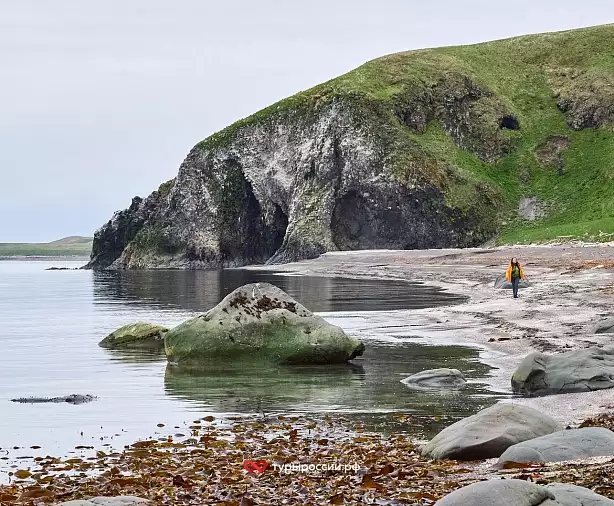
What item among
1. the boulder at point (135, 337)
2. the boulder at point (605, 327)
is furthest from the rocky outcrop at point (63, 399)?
the boulder at point (605, 327)

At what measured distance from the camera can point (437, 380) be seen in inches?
723

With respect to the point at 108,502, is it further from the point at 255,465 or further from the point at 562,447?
the point at 562,447

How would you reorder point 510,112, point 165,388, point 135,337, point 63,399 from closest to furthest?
point 63,399 → point 165,388 → point 135,337 → point 510,112

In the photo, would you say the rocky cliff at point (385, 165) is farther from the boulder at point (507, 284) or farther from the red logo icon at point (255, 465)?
the red logo icon at point (255, 465)

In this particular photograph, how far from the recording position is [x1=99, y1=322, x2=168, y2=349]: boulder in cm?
2797

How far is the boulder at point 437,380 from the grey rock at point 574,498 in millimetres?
10432

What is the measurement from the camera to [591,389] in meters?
16.5

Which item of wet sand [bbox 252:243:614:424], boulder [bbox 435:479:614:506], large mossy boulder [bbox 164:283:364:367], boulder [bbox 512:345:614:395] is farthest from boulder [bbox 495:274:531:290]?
boulder [bbox 435:479:614:506]

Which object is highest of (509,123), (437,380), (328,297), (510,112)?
(510,112)

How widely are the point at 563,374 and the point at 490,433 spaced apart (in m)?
6.11

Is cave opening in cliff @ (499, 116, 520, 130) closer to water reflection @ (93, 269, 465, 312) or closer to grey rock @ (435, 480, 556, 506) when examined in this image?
water reflection @ (93, 269, 465, 312)

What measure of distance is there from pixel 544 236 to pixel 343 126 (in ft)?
125

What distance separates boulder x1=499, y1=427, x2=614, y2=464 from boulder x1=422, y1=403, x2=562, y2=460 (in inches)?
23.1

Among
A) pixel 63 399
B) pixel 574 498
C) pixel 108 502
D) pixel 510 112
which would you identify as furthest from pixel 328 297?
pixel 510 112
